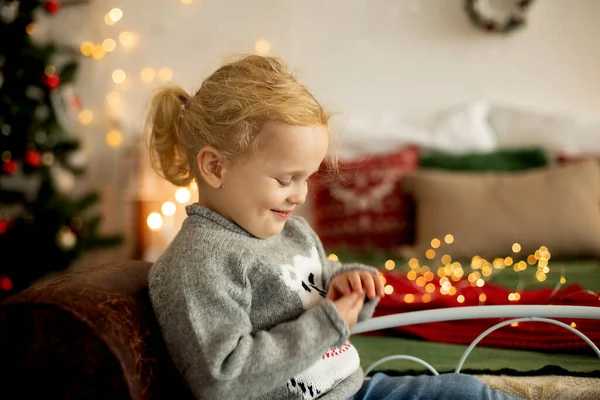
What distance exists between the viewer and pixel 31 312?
860 mm

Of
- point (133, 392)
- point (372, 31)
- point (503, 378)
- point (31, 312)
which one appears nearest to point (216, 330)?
point (133, 392)

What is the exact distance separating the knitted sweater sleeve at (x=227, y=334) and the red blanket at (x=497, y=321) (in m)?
0.69

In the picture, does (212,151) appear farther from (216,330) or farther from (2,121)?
(2,121)

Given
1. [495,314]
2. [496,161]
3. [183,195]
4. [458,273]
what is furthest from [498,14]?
[495,314]

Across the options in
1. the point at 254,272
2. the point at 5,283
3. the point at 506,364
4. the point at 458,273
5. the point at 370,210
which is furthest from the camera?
the point at 5,283

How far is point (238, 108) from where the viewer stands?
975mm

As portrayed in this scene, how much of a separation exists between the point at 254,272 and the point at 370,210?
166 centimetres

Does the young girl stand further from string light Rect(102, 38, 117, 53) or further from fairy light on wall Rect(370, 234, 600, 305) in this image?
string light Rect(102, 38, 117, 53)

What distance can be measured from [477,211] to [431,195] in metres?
0.20

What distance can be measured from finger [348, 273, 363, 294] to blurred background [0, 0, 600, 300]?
151cm

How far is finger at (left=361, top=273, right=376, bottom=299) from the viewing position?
3.53 feet

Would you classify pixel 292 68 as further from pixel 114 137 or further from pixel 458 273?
pixel 458 273

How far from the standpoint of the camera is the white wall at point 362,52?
2.91 meters

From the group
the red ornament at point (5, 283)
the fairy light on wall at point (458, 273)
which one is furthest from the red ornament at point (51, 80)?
the fairy light on wall at point (458, 273)
